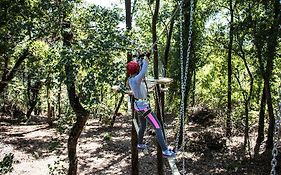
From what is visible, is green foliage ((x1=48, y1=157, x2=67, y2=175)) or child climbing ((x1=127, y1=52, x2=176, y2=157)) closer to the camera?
child climbing ((x1=127, y1=52, x2=176, y2=157))

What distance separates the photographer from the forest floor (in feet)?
42.4

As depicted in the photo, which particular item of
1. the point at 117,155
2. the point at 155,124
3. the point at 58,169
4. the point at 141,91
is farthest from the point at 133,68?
the point at 117,155

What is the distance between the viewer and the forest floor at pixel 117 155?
509 inches

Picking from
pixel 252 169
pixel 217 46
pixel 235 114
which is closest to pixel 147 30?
pixel 217 46

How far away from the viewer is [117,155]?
15156 millimetres

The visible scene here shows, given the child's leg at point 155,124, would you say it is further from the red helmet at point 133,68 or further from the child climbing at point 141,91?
the red helmet at point 133,68

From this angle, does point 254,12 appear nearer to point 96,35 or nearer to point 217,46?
point 217,46

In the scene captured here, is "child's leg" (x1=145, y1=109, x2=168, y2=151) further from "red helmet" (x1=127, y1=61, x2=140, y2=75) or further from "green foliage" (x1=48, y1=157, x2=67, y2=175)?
"green foliage" (x1=48, y1=157, x2=67, y2=175)

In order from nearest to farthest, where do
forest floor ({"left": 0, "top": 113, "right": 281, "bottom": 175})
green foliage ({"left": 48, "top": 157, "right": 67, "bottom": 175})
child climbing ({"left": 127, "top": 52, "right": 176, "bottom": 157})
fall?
child climbing ({"left": 127, "top": 52, "right": 176, "bottom": 157}) → green foliage ({"left": 48, "top": 157, "right": 67, "bottom": 175}) → forest floor ({"left": 0, "top": 113, "right": 281, "bottom": 175})

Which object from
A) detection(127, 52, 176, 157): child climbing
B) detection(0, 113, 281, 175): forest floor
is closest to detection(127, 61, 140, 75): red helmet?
detection(127, 52, 176, 157): child climbing

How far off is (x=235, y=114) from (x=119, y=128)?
8217 millimetres

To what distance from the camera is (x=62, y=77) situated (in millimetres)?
7016

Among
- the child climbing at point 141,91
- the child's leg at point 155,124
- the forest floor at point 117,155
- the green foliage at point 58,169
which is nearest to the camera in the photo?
the child climbing at point 141,91

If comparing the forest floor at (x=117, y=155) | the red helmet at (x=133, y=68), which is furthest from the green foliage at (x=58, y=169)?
the red helmet at (x=133, y=68)
